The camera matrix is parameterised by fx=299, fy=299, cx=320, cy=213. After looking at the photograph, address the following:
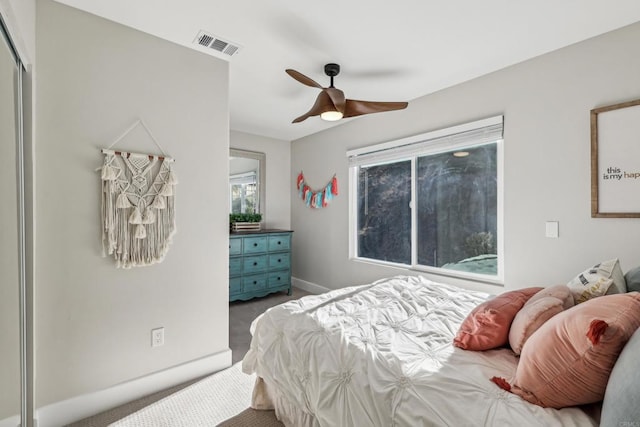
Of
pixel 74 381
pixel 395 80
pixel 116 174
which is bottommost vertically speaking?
pixel 74 381

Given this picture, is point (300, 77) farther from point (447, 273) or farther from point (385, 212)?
point (447, 273)

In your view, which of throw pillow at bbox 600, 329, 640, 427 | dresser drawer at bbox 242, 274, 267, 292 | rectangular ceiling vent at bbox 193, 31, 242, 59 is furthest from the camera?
dresser drawer at bbox 242, 274, 267, 292

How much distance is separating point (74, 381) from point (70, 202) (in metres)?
1.06

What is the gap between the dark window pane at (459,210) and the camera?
107 inches

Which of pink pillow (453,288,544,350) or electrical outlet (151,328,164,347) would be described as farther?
electrical outlet (151,328,164,347)

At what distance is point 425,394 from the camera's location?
104cm

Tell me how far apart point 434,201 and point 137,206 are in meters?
2.71

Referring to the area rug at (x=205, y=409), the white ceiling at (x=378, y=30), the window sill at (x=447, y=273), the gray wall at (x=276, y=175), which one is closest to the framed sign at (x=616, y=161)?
the white ceiling at (x=378, y=30)

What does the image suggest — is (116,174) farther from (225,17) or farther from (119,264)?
(225,17)

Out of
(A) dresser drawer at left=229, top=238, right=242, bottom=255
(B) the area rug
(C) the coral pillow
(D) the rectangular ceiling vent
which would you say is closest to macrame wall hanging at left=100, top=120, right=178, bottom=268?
(D) the rectangular ceiling vent

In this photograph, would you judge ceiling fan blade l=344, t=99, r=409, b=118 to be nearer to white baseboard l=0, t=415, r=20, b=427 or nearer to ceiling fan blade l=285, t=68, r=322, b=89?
ceiling fan blade l=285, t=68, r=322, b=89

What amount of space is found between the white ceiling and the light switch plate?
1287 mm

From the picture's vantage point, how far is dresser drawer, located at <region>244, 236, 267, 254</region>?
3.89m

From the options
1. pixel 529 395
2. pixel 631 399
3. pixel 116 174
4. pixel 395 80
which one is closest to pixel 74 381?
pixel 116 174
